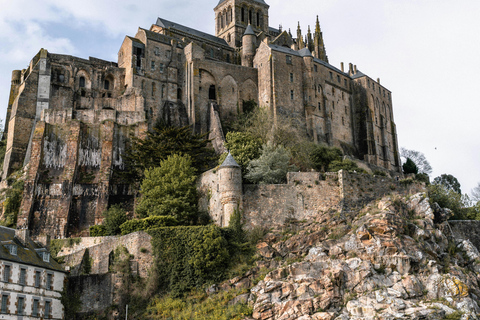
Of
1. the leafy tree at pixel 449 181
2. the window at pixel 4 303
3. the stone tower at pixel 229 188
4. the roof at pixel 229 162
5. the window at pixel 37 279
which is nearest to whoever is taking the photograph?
the window at pixel 4 303

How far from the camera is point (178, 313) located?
36062 millimetres

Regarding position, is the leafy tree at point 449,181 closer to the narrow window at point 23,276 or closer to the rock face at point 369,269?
the rock face at point 369,269

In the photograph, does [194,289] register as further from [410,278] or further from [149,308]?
[410,278]

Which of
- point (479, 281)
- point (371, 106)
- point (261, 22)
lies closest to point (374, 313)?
point (479, 281)

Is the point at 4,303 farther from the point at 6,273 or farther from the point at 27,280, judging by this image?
the point at 27,280

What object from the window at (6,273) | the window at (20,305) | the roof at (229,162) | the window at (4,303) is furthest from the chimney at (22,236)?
the roof at (229,162)

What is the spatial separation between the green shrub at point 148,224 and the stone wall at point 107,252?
0.80 m

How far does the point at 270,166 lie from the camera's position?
4419cm

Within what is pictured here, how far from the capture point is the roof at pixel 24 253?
114 feet

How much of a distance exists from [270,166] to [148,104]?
17.7m

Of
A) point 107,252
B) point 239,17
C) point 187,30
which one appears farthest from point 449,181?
point 107,252

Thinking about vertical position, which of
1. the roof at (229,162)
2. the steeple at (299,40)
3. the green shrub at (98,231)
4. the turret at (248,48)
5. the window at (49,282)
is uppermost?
the steeple at (299,40)

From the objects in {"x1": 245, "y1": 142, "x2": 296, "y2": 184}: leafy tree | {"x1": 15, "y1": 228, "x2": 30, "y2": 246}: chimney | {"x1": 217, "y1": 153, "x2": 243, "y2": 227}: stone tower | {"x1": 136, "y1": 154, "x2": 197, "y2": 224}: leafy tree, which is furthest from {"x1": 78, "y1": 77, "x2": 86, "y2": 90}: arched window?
{"x1": 15, "y1": 228, "x2": 30, "y2": 246}: chimney

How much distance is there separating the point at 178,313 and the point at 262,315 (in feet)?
16.6
